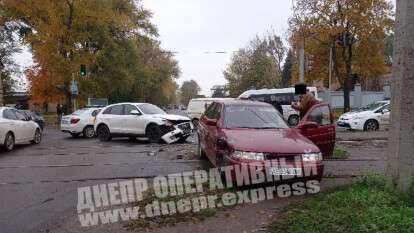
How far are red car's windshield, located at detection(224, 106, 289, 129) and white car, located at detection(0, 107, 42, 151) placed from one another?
8.76m

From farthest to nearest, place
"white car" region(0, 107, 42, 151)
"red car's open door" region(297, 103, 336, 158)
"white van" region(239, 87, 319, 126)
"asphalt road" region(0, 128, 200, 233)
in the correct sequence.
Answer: "white van" region(239, 87, 319, 126) < "white car" region(0, 107, 42, 151) < "red car's open door" region(297, 103, 336, 158) < "asphalt road" region(0, 128, 200, 233)

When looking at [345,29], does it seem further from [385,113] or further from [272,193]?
[272,193]

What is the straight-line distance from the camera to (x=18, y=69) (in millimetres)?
55812

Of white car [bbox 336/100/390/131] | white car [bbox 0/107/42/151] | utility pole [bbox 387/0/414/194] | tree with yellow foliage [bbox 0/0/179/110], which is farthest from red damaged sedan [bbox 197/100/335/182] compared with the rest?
tree with yellow foliage [bbox 0/0/179/110]

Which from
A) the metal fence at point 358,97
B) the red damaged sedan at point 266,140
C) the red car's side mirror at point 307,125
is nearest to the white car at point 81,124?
the red damaged sedan at point 266,140

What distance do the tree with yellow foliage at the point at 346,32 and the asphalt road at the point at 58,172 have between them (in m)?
23.4

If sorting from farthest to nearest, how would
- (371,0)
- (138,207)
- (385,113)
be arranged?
(371,0) → (385,113) → (138,207)

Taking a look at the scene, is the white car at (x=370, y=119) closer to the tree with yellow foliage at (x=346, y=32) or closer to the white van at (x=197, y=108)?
the white van at (x=197, y=108)

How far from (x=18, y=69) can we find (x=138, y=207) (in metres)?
53.9

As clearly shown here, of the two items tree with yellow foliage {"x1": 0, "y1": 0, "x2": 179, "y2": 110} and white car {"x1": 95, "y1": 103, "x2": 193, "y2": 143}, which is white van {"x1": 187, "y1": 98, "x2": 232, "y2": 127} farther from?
tree with yellow foliage {"x1": 0, "y1": 0, "x2": 179, "y2": 110}

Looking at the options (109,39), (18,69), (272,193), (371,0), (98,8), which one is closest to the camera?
(272,193)

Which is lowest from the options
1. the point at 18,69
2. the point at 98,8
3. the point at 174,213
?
the point at 174,213

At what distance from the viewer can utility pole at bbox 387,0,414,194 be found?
6.85 meters

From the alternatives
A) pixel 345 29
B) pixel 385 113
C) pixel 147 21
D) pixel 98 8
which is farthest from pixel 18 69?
pixel 385 113
